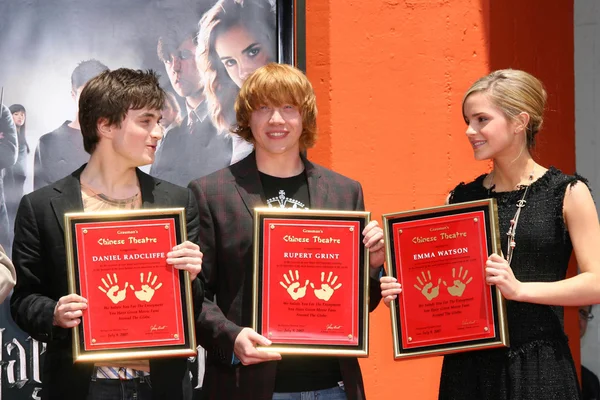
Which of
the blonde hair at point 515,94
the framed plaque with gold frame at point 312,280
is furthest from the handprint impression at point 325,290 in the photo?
the blonde hair at point 515,94

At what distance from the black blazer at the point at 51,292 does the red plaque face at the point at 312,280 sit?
0.30 metres

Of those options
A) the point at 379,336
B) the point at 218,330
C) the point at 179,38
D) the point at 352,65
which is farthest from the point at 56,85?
the point at 379,336

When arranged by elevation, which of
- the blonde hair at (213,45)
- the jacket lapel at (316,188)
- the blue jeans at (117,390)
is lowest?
the blue jeans at (117,390)

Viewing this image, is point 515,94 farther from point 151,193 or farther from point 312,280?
point 151,193

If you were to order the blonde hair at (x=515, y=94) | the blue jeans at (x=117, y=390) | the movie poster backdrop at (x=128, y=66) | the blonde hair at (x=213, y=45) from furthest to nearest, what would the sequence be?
1. the blonde hair at (x=213, y=45)
2. the movie poster backdrop at (x=128, y=66)
3. the blonde hair at (x=515, y=94)
4. the blue jeans at (x=117, y=390)

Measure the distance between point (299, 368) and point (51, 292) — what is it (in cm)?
97

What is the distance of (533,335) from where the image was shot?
3199 millimetres

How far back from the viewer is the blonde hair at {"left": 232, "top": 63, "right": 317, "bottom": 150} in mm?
3354

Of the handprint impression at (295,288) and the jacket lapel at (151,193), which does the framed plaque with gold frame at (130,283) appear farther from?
the handprint impression at (295,288)

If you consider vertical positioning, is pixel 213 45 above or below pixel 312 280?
above

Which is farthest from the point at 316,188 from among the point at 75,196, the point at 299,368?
the point at 75,196

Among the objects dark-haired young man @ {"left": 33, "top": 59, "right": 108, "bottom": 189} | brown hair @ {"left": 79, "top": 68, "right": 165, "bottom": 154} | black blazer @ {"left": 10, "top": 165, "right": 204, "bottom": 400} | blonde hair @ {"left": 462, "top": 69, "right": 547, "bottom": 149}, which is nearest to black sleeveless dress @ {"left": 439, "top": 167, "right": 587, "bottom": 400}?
blonde hair @ {"left": 462, "top": 69, "right": 547, "bottom": 149}

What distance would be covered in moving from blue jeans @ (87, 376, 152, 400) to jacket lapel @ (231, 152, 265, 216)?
0.76m

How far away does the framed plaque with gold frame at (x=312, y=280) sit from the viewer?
3.16 metres
